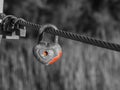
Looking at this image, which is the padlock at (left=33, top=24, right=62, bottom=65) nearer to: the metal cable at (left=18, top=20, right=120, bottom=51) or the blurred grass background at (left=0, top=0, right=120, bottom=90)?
the metal cable at (left=18, top=20, right=120, bottom=51)

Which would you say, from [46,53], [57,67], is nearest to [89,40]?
[46,53]

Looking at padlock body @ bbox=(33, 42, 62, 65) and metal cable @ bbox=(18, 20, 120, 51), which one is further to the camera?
padlock body @ bbox=(33, 42, 62, 65)

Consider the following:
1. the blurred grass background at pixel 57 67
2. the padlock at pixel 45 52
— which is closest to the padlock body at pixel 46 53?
the padlock at pixel 45 52

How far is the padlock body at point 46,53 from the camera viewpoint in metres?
1.06

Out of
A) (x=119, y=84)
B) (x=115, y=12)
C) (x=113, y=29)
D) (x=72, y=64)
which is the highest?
(x=115, y=12)

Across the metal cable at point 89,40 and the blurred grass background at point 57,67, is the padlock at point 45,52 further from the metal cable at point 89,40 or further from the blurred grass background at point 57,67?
the blurred grass background at point 57,67

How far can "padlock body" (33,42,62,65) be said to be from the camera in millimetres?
1063

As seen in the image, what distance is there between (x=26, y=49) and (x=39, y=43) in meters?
4.13

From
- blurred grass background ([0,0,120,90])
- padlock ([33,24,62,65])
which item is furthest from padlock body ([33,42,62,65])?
blurred grass background ([0,0,120,90])

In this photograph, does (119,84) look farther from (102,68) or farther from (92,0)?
(92,0)

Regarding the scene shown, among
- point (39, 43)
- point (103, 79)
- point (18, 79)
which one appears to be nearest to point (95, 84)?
point (103, 79)

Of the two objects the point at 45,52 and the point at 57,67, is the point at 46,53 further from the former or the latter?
the point at 57,67

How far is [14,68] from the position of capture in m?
4.80

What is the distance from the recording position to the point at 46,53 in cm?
108
